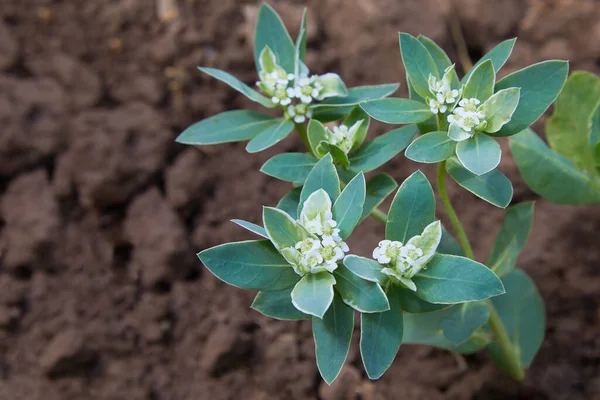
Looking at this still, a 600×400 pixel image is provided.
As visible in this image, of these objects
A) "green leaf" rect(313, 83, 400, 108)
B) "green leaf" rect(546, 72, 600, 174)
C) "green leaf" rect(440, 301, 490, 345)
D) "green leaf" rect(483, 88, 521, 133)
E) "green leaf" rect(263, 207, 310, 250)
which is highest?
"green leaf" rect(483, 88, 521, 133)

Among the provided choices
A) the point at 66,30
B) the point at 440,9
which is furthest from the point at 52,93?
the point at 440,9

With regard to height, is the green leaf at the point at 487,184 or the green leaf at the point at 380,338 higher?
Answer: the green leaf at the point at 487,184

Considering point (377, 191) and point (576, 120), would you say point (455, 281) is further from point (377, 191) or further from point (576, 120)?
point (576, 120)

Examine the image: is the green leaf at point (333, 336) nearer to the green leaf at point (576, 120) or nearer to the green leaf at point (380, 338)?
the green leaf at point (380, 338)

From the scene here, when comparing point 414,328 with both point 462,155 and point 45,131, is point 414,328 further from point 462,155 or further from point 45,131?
point 45,131

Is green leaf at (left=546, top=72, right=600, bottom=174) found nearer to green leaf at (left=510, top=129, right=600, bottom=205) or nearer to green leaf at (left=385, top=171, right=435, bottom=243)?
green leaf at (left=510, top=129, right=600, bottom=205)

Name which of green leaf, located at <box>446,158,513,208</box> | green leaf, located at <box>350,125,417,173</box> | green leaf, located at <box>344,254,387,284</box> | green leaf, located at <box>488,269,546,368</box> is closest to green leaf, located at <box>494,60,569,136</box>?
green leaf, located at <box>446,158,513,208</box>

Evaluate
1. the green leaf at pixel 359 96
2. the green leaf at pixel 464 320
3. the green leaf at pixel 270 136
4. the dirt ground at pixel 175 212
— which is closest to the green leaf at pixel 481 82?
the green leaf at pixel 359 96
